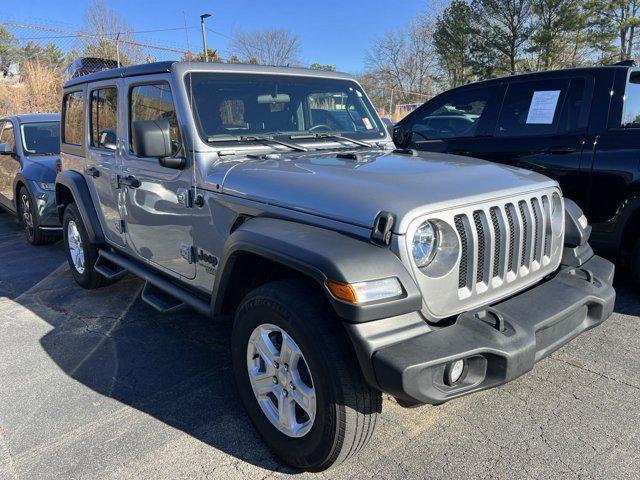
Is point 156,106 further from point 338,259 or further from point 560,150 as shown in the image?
point 560,150

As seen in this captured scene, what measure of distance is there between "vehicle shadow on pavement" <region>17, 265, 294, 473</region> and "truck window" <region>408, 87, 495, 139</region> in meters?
3.13

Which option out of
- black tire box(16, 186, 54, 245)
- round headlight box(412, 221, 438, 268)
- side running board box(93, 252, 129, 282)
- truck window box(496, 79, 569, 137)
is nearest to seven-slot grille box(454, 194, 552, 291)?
round headlight box(412, 221, 438, 268)

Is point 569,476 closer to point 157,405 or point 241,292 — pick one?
point 241,292

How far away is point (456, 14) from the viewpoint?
107 ft

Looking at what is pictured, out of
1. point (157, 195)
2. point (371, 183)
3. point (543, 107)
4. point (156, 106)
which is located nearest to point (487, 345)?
point (371, 183)

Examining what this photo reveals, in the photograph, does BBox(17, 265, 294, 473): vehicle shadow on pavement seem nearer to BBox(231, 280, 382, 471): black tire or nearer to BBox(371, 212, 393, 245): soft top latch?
BBox(231, 280, 382, 471): black tire

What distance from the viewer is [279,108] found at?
3465mm

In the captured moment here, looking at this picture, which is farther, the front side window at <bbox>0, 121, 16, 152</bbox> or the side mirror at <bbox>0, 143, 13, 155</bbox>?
the front side window at <bbox>0, 121, 16, 152</bbox>

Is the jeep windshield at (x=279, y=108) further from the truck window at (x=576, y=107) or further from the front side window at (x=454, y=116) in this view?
the truck window at (x=576, y=107)

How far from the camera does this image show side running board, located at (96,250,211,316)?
3123 mm

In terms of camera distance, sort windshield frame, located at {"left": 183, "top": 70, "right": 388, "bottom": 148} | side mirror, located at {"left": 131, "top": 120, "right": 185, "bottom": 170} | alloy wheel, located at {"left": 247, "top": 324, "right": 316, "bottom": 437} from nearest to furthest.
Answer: alloy wheel, located at {"left": 247, "top": 324, "right": 316, "bottom": 437}
side mirror, located at {"left": 131, "top": 120, "right": 185, "bottom": 170}
windshield frame, located at {"left": 183, "top": 70, "right": 388, "bottom": 148}

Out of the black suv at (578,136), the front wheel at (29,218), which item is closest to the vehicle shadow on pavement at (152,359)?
the front wheel at (29,218)

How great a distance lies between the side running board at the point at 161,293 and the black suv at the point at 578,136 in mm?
2123

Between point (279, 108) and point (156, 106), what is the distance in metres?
0.83
